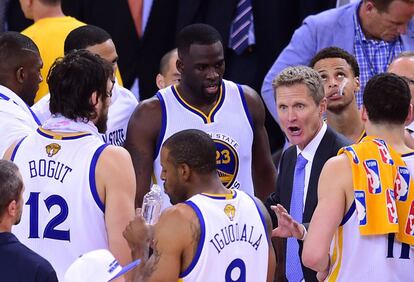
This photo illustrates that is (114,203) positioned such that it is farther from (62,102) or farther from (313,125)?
(313,125)

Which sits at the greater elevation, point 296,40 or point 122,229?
point 296,40

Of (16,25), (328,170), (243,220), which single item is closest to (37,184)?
(243,220)

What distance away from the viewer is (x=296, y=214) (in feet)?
22.4

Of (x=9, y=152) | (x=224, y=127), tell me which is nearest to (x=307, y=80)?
(x=224, y=127)

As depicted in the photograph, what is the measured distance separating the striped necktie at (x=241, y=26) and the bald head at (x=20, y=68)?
2.63 meters

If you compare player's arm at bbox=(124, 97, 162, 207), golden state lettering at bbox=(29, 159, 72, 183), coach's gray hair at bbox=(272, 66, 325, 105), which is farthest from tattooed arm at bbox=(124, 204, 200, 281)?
player's arm at bbox=(124, 97, 162, 207)

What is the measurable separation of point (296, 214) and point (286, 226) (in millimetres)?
738

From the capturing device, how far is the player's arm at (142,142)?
740 cm

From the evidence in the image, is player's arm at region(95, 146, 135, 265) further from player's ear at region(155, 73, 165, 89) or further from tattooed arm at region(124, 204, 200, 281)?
player's ear at region(155, 73, 165, 89)

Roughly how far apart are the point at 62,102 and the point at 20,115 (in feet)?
2.03

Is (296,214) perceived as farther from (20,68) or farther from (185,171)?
(20,68)

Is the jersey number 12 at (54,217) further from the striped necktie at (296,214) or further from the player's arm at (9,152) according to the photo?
the striped necktie at (296,214)

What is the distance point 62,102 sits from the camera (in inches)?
238

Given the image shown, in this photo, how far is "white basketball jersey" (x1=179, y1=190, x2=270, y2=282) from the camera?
5551 mm
